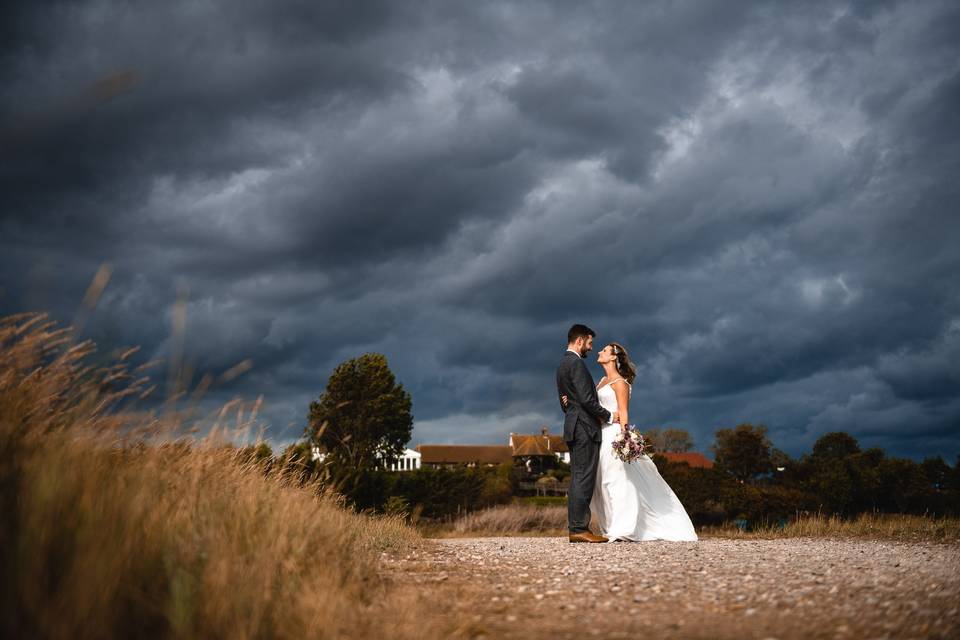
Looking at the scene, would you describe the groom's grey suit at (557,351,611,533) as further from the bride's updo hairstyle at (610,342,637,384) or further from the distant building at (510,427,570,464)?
the distant building at (510,427,570,464)

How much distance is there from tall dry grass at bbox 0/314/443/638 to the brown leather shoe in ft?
15.5

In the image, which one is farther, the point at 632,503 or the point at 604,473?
the point at 604,473

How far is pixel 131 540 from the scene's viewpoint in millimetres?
3516

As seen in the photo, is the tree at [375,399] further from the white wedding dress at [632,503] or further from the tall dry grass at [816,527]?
the white wedding dress at [632,503]

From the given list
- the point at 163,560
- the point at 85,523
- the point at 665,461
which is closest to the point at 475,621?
the point at 163,560

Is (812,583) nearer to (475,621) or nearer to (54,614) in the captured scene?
(475,621)

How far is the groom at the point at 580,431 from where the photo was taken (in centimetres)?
1000

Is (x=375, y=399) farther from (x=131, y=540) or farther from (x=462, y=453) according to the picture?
(x=462, y=453)

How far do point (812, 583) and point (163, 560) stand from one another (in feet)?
14.9

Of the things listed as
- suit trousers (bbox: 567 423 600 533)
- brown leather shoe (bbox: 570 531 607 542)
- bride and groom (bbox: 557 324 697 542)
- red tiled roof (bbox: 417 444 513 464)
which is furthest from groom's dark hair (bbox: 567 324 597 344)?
red tiled roof (bbox: 417 444 513 464)

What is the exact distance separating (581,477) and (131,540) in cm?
747

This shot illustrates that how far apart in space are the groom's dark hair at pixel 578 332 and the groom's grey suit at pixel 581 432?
341mm

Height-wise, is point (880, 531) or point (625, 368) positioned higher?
point (625, 368)

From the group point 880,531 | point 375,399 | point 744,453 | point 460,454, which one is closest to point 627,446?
point 880,531
